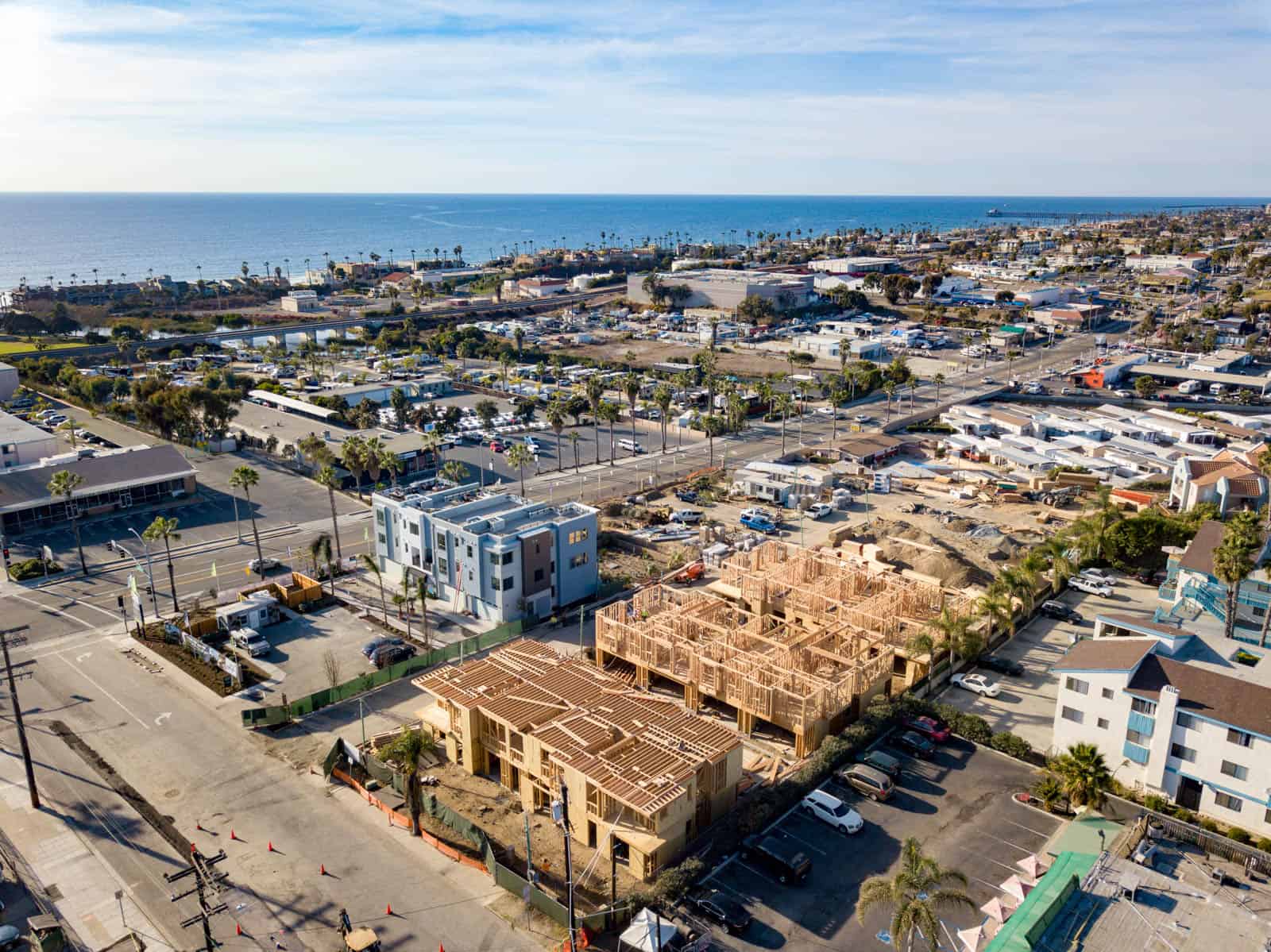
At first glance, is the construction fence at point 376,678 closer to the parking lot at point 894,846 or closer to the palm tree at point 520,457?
the parking lot at point 894,846

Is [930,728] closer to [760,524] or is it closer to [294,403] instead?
[760,524]

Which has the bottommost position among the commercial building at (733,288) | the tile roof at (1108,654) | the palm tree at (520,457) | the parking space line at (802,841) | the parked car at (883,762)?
the parking space line at (802,841)

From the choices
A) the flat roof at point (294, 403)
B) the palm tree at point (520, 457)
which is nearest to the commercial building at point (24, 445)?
the flat roof at point (294, 403)

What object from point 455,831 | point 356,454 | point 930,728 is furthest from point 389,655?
point 930,728

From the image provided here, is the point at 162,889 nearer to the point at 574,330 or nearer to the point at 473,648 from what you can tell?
the point at 473,648

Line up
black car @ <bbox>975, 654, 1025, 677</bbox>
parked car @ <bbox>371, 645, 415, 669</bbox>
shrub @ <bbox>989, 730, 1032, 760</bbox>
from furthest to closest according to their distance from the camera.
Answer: parked car @ <bbox>371, 645, 415, 669</bbox>
black car @ <bbox>975, 654, 1025, 677</bbox>
shrub @ <bbox>989, 730, 1032, 760</bbox>

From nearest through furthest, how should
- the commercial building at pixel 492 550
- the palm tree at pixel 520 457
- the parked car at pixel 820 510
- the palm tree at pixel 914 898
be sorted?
the palm tree at pixel 914 898 < the commercial building at pixel 492 550 < the parked car at pixel 820 510 < the palm tree at pixel 520 457

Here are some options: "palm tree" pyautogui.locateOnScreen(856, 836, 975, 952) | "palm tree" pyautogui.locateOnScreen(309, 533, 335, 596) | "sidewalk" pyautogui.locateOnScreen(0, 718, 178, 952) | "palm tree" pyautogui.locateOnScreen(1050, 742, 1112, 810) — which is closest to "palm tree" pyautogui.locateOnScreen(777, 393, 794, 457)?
"palm tree" pyautogui.locateOnScreen(309, 533, 335, 596)

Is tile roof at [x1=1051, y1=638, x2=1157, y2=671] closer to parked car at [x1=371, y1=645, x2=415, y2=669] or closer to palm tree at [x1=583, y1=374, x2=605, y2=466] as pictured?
parked car at [x1=371, y1=645, x2=415, y2=669]
